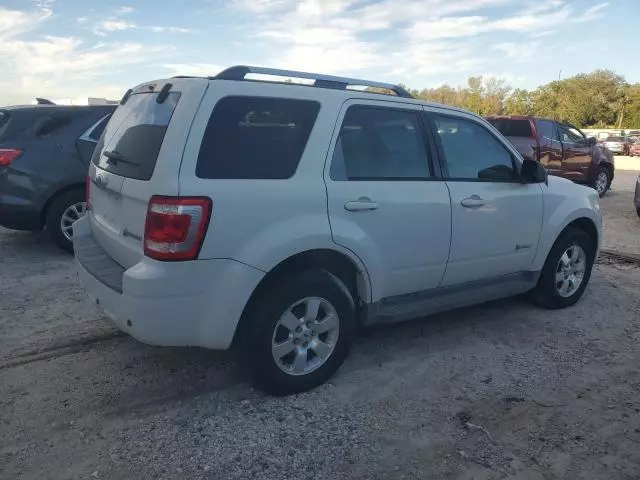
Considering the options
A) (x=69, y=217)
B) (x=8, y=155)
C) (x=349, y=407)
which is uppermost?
(x=8, y=155)

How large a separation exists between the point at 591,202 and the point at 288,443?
12.2 feet

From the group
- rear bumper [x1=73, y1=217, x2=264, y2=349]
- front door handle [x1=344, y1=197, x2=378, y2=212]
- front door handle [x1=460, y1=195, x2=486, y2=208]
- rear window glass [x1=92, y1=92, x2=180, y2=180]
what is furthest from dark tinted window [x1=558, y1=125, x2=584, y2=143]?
rear bumper [x1=73, y1=217, x2=264, y2=349]

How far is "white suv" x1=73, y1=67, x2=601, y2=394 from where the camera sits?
2.91 m

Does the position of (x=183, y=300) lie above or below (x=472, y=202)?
below

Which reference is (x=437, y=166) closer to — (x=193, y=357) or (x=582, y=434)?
(x=582, y=434)

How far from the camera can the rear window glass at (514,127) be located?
39.4 feet

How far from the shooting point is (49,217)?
625 cm

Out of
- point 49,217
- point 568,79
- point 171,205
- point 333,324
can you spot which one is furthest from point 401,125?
point 568,79

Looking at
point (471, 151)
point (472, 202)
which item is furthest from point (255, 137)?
point (471, 151)

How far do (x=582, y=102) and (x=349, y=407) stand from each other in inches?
2228

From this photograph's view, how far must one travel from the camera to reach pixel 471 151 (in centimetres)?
425

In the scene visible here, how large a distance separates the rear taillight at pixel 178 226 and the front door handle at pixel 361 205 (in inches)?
35.8

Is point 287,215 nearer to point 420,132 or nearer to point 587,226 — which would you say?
point 420,132

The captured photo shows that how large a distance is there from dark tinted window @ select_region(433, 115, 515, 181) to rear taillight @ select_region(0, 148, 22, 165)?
4.61 metres
